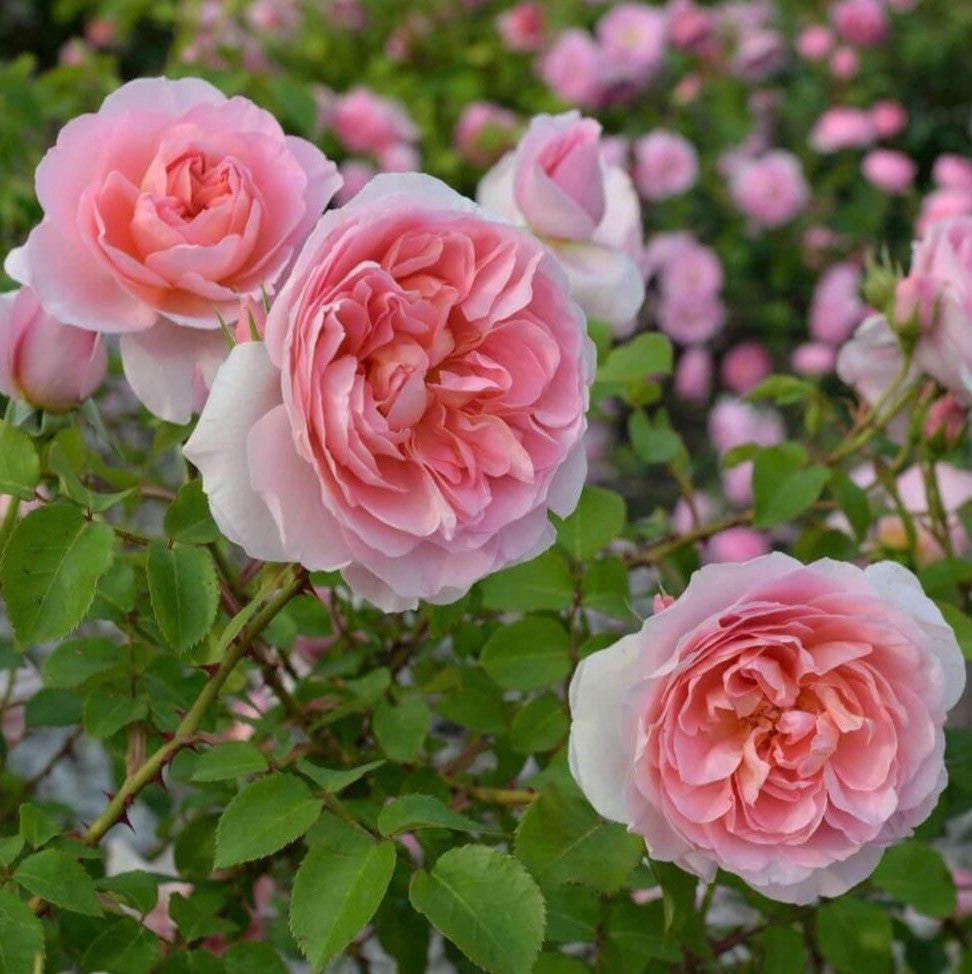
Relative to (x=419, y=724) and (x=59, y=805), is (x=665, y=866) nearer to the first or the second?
(x=419, y=724)

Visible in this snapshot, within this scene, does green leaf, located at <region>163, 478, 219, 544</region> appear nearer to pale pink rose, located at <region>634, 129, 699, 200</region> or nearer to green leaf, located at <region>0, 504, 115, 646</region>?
green leaf, located at <region>0, 504, 115, 646</region>

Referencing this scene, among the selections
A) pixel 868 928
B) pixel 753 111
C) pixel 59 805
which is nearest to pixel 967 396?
pixel 868 928

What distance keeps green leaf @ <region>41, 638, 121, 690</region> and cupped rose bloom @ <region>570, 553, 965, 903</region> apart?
266 millimetres

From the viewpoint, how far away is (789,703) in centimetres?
56

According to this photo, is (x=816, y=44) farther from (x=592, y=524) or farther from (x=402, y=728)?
(x=402, y=728)

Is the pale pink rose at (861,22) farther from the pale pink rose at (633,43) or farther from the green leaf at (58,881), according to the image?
the green leaf at (58,881)

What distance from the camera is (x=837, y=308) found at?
2887 mm

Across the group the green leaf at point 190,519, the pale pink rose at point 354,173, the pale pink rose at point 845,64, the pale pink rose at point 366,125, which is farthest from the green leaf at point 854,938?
the pale pink rose at point 845,64

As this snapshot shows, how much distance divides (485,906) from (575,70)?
2.70m

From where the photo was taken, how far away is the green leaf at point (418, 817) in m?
0.54

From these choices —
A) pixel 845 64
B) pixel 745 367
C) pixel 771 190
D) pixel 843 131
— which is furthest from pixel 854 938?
pixel 845 64

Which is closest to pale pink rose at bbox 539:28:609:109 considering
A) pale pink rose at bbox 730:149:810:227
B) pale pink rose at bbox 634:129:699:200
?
pale pink rose at bbox 634:129:699:200

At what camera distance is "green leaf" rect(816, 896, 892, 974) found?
0.74 metres

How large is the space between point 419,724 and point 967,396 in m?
0.37
